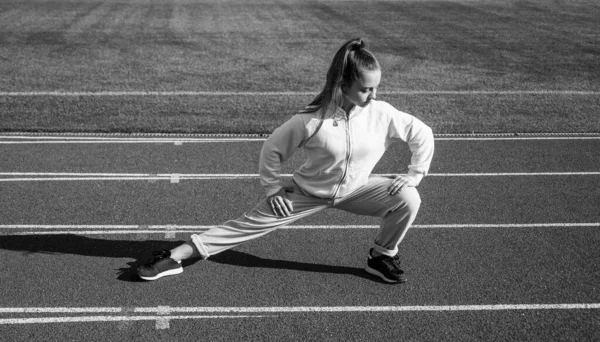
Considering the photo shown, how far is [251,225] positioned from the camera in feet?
18.1

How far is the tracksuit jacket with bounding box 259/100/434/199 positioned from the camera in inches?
205

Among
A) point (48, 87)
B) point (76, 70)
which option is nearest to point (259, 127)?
point (48, 87)

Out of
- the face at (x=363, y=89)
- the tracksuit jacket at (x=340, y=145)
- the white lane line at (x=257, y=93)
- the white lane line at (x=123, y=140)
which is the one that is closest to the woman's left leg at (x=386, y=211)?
the tracksuit jacket at (x=340, y=145)

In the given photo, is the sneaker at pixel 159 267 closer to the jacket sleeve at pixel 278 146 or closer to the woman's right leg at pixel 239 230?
the woman's right leg at pixel 239 230

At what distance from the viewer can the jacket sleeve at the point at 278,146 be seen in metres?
5.19

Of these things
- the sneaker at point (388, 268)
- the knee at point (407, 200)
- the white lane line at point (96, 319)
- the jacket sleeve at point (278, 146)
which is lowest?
the white lane line at point (96, 319)

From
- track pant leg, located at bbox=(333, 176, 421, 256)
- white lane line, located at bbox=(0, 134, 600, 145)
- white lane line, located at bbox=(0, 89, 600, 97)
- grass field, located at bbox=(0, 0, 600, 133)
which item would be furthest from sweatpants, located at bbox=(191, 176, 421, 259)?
white lane line, located at bbox=(0, 89, 600, 97)

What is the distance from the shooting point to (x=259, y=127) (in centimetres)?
1027

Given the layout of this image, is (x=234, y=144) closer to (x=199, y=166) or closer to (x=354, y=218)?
(x=199, y=166)

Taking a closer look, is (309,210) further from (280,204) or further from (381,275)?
(381,275)

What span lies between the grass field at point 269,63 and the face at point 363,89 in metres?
5.07

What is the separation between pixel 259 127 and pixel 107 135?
79.9 inches

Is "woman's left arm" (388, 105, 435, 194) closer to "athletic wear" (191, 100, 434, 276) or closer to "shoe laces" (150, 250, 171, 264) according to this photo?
"athletic wear" (191, 100, 434, 276)

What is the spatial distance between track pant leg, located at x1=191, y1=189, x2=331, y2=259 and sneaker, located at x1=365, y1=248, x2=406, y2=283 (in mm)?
627
